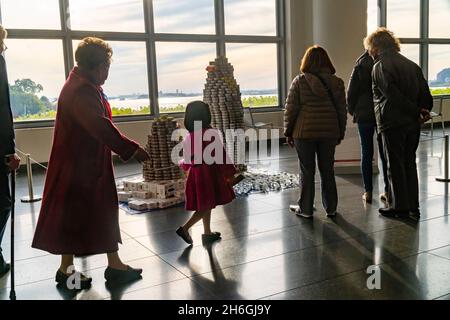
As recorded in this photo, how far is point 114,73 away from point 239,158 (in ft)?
12.1

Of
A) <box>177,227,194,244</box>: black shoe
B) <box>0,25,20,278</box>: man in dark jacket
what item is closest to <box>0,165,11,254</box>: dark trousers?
<box>0,25,20,278</box>: man in dark jacket

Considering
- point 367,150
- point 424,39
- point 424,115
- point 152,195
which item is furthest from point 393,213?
point 424,39

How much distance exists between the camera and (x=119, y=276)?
307 centimetres

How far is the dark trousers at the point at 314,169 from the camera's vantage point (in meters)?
4.24

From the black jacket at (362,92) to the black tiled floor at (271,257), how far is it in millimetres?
894

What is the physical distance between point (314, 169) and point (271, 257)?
117cm

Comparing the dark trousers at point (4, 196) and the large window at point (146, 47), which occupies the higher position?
the large window at point (146, 47)

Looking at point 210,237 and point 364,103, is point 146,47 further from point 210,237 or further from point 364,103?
point 210,237

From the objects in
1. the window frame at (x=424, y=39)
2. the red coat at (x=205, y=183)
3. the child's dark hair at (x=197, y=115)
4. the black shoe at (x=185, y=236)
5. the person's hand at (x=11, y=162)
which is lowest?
the black shoe at (x=185, y=236)

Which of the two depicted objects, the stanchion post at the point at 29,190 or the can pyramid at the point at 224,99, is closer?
the stanchion post at the point at 29,190

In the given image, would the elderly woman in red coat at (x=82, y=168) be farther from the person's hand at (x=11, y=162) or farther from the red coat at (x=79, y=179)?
the person's hand at (x=11, y=162)

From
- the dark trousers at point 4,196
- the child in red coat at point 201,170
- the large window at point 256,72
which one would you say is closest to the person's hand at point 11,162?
the dark trousers at point 4,196

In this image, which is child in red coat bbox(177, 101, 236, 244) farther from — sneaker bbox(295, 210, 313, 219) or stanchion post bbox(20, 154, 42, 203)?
stanchion post bbox(20, 154, 42, 203)

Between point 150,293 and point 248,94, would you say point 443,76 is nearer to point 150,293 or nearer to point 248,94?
point 248,94
